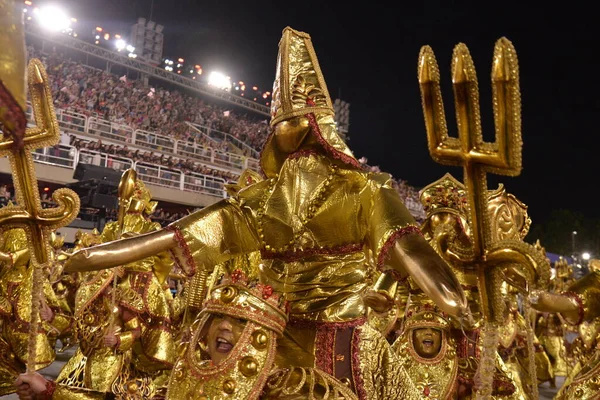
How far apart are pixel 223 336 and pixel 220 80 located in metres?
37.6

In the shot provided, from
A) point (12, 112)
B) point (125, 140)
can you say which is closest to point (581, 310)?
point (12, 112)

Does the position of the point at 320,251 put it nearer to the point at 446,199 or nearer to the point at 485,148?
the point at 485,148

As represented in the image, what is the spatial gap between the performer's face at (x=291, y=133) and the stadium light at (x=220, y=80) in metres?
35.7

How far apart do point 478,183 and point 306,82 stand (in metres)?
1.24

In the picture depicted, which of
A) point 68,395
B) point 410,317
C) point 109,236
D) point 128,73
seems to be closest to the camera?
point 68,395

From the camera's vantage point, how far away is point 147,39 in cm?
3481

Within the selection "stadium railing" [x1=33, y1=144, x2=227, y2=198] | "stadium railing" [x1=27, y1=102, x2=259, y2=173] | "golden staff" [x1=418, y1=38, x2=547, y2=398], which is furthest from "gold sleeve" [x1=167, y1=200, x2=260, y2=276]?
"stadium railing" [x1=27, y1=102, x2=259, y2=173]

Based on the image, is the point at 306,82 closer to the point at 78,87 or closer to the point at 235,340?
the point at 235,340

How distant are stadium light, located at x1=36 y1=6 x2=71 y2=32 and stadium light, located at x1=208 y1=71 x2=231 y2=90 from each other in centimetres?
1026

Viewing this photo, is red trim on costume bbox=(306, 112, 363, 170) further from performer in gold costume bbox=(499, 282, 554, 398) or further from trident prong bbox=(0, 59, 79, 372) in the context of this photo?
trident prong bbox=(0, 59, 79, 372)

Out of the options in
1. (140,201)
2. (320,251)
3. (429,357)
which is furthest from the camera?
(140,201)

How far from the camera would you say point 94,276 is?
17.6ft

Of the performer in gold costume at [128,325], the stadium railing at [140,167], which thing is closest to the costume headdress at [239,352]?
the performer in gold costume at [128,325]

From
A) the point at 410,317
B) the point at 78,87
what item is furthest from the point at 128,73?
the point at 410,317
